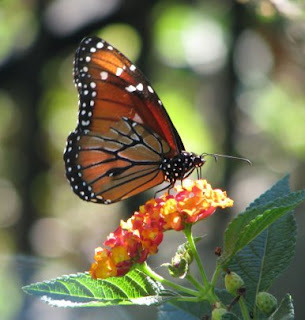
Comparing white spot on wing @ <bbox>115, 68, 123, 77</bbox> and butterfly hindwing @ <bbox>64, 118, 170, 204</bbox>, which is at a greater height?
white spot on wing @ <bbox>115, 68, 123, 77</bbox>

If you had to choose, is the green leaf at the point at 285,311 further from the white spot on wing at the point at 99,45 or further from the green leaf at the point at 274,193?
the white spot on wing at the point at 99,45

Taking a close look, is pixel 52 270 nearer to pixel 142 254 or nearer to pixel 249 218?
pixel 142 254

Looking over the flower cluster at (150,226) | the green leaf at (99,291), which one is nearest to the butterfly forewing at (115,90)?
the flower cluster at (150,226)

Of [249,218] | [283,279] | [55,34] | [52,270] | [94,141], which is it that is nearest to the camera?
[249,218]

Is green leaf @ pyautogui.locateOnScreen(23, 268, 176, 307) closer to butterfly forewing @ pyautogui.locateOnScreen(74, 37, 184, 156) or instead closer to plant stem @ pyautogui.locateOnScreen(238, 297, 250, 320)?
plant stem @ pyautogui.locateOnScreen(238, 297, 250, 320)

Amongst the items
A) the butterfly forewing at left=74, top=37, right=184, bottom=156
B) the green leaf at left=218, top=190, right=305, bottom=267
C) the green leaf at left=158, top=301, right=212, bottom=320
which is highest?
the butterfly forewing at left=74, top=37, right=184, bottom=156

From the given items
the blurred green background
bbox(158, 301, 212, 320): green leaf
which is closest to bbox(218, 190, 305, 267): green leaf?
bbox(158, 301, 212, 320): green leaf

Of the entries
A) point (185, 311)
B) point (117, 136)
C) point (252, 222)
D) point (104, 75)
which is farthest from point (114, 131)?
point (252, 222)

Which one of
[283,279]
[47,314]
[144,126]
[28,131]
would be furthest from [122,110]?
[28,131]
